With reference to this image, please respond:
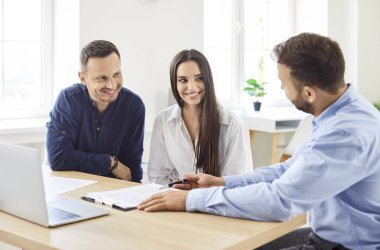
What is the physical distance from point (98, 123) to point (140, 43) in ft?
4.73

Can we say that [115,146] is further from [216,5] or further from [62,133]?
[216,5]

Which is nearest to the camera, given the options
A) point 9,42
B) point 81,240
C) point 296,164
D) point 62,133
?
point 81,240

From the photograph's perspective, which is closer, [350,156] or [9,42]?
[350,156]

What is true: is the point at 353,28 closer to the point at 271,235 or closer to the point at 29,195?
the point at 271,235

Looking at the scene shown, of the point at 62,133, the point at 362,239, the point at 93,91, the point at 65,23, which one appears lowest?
the point at 362,239

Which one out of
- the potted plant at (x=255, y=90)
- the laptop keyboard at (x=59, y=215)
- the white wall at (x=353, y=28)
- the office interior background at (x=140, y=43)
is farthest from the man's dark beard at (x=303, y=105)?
the white wall at (x=353, y=28)

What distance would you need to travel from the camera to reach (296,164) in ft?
5.17

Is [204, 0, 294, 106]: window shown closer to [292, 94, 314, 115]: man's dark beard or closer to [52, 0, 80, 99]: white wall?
[52, 0, 80, 99]: white wall

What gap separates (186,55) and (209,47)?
2.24 meters

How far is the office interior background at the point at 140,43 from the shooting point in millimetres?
3551

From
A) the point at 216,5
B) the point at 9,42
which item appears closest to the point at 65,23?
the point at 9,42

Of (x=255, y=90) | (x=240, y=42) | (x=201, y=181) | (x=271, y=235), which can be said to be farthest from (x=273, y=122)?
(x=271, y=235)

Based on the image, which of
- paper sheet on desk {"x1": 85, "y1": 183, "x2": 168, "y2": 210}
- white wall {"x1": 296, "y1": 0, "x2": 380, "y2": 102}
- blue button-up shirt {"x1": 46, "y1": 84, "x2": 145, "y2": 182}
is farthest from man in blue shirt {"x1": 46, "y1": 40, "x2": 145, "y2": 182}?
white wall {"x1": 296, "y1": 0, "x2": 380, "y2": 102}

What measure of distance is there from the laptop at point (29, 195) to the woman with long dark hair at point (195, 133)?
0.85 m
